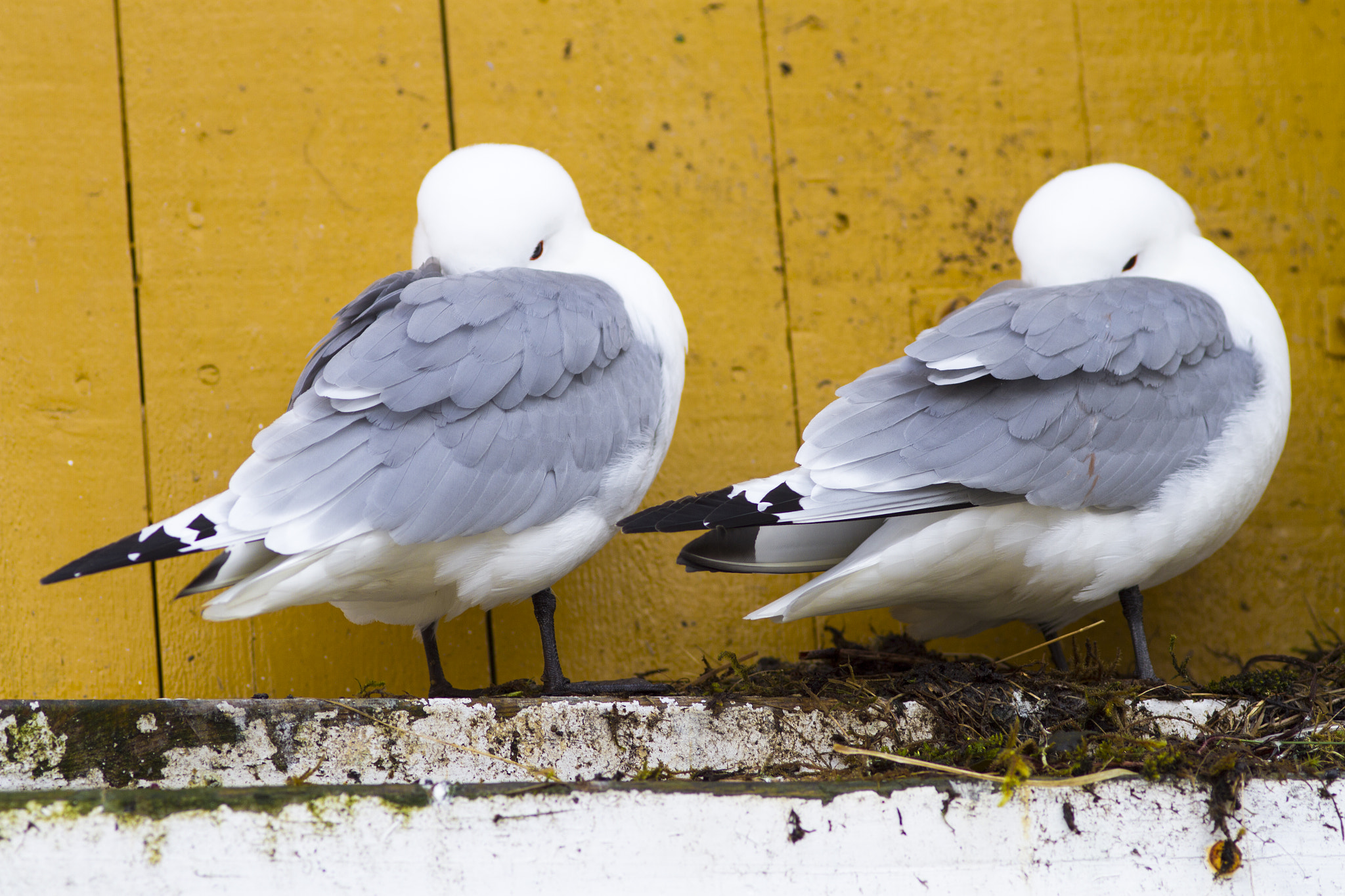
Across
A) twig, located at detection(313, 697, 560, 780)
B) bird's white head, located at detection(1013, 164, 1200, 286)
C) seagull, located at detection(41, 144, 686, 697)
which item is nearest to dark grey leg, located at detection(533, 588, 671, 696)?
seagull, located at detection(41, 144, 686, 697)

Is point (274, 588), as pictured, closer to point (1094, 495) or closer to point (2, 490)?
point (2, 490)

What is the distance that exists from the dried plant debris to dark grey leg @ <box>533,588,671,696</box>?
0.27ft

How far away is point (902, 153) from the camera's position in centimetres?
216

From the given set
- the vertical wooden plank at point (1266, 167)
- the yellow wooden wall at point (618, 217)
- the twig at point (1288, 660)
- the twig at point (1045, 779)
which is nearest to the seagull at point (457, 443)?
the yellow wooden wall at point (618, 217)

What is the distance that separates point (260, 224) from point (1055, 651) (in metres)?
1.56

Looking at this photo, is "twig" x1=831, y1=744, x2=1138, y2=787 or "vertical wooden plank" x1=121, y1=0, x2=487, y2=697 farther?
"vertical wooden plank" x1=121, y1=0, x2=487, y2=697

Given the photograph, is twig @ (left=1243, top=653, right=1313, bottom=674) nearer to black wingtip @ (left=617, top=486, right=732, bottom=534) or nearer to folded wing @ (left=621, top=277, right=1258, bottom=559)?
folded wing @ (left=621, top=277, right=1258, bottom=559)

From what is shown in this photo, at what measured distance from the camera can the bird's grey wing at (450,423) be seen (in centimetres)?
138

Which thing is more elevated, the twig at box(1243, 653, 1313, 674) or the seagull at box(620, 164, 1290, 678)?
the seagull at box(620, 164, 1290, 678)

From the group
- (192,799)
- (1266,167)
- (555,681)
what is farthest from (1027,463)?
(1266,167)

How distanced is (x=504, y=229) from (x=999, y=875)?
1.07 meters

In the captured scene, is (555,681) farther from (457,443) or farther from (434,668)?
(457,443)

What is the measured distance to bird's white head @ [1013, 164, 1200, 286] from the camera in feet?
5.67

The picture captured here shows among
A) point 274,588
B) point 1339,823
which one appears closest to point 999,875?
point 1339,823
